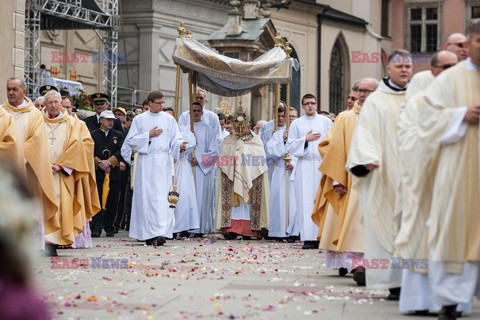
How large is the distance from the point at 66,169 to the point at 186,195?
16.8ft

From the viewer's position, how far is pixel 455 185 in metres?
7.27

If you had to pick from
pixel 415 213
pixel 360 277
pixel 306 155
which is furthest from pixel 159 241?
pixel 415 213

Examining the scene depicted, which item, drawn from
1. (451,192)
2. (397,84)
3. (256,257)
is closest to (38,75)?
(256,257)

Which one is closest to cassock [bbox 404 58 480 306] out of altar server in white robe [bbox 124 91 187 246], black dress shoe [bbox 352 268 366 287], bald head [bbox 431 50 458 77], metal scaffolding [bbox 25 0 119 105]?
bald head [bbox 431 50 458 77]

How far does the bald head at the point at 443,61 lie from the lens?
8.30 meters

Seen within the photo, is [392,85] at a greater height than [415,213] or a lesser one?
greater

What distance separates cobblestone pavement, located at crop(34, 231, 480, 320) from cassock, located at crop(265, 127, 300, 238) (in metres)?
3.70

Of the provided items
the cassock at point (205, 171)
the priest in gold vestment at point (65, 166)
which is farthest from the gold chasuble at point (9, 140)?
the cassock at point (205, 171)

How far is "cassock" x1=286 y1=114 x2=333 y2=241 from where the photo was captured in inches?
648

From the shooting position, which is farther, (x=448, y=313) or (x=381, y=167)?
(x=381, y=167)

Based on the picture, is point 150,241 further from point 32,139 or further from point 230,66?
point 230,66

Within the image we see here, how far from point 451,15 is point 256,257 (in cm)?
4822

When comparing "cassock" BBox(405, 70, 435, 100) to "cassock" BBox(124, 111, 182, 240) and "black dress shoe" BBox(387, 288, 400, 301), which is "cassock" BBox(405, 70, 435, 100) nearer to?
"black dress shoe" BBox(387, 288, 400, 301)

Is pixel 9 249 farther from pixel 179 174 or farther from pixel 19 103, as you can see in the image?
pixel 179 174
